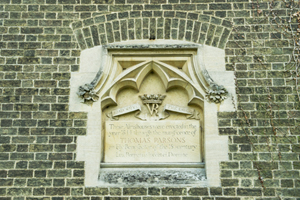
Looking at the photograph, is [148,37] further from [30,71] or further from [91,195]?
[91,195]

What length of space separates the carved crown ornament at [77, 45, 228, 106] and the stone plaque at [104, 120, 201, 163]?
35cm

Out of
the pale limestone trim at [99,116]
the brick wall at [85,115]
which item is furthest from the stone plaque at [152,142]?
the brick wall at [85,115]

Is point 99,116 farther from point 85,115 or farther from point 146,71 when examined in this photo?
point 146,71

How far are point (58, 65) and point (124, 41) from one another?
115 centimetres

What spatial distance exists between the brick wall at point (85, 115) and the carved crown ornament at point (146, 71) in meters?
0.23

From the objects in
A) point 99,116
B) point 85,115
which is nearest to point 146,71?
point 99,116

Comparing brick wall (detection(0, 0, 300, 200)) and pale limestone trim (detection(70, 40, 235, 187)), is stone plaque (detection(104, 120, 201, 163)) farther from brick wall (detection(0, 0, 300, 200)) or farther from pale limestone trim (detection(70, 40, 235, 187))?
brick wall (detection(0, 0, 300, 200))

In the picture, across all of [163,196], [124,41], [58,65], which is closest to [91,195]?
[163,196]

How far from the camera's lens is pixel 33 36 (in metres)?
5.93

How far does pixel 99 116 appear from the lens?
18.3 feet

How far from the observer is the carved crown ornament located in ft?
18.6

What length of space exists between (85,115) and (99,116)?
0.72 ft

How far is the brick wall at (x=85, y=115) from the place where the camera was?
5258 millimetres

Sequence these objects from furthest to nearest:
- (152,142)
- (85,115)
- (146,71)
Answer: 1. (146,71)
2. (152,142)
3. (85,115)
